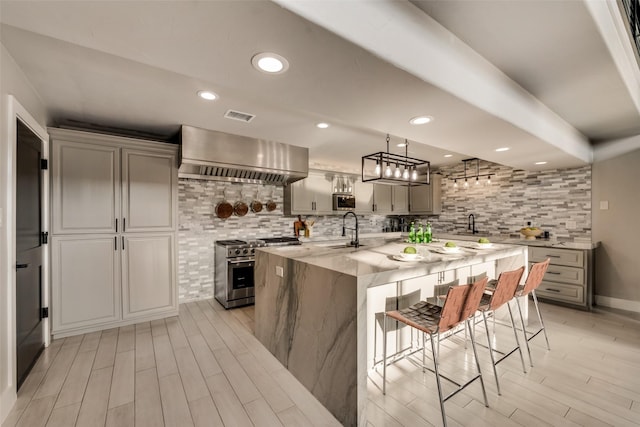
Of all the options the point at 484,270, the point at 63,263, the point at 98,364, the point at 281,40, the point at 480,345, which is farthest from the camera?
the point at 484,270

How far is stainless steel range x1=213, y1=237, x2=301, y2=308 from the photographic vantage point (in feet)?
12.1

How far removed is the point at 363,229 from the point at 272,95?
4557 mm

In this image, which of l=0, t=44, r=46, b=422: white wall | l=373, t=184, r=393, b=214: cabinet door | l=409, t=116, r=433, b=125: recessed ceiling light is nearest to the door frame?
l=0, t=44, r=46, b=422: white wall

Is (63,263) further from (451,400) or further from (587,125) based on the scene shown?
(587,125)

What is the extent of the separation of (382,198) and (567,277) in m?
3.22

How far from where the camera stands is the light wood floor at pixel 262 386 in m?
1.72

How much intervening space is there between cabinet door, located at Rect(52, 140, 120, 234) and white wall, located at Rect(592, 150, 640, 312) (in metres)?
6.36

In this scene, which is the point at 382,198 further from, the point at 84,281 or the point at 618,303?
the point at 84,281

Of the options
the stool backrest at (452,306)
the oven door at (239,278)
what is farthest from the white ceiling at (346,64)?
the oven door at (239,278)

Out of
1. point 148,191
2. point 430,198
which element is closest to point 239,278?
point 148,191

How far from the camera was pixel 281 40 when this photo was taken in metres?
1.27

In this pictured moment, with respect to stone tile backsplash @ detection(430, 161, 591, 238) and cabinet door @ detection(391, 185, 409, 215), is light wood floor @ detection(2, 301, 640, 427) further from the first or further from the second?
cabinet door @ detection(391, 185, 409, 215)

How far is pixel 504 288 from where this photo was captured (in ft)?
7.07

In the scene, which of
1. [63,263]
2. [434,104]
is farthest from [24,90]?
[434,104]
